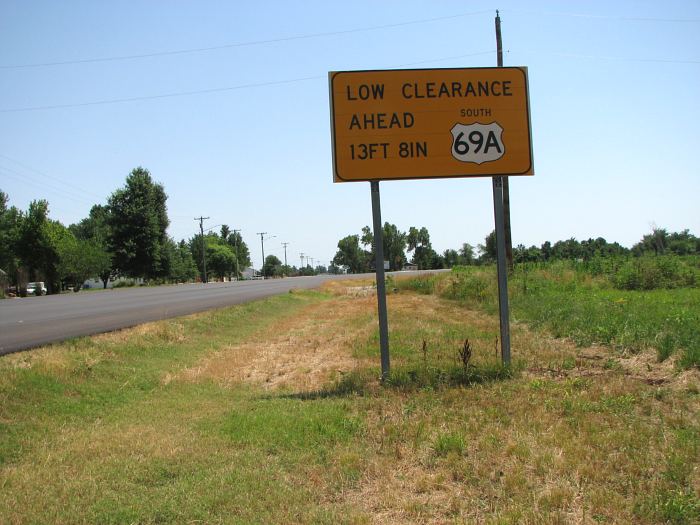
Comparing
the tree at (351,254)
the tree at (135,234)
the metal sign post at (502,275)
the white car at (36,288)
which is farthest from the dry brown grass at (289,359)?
the tree at (351,254)

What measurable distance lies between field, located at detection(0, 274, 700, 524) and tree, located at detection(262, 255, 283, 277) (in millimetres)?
150592

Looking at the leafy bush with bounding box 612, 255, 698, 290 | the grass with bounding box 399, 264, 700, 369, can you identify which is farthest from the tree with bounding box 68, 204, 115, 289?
the leafy bush with bounding box 612, 255, 698, 290

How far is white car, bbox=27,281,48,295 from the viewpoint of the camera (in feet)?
160

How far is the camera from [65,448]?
5340 millimetres

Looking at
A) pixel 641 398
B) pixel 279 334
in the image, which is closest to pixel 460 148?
pixel 641 398

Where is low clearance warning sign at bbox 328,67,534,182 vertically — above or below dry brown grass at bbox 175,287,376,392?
above

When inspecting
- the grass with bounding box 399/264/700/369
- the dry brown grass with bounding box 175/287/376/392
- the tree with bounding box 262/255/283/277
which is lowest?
the dry brown grass with bounding box 175/287/376/392

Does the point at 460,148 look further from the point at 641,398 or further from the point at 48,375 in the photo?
the point at 48,375

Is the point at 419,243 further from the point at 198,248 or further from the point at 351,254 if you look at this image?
the point at 198,248

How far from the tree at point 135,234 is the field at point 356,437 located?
59603mm

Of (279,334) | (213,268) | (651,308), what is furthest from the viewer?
(213,268)

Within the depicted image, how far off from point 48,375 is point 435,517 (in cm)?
588

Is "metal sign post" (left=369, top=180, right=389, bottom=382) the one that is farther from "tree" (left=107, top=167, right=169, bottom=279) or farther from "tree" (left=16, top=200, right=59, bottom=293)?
"tree" (left=107, top=167, right=169, bottom=279)

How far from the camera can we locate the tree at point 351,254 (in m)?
176
